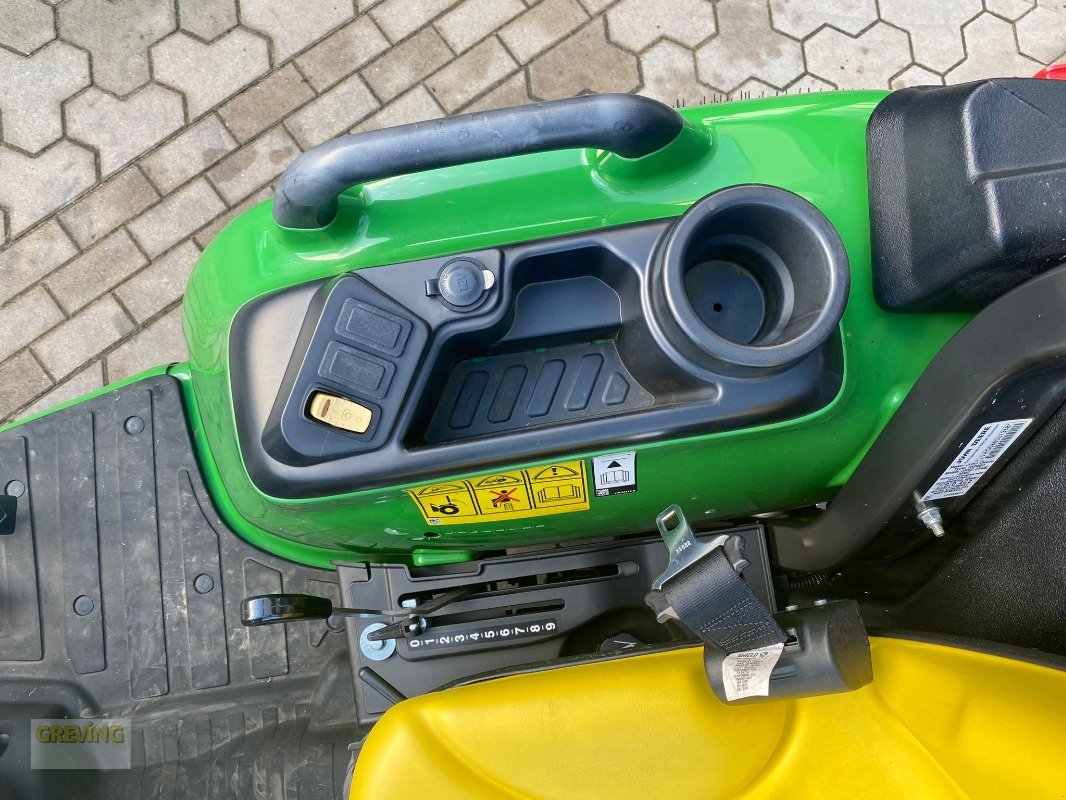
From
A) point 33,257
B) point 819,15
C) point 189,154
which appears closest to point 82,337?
point 33,257

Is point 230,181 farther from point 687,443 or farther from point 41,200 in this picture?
point 687,443

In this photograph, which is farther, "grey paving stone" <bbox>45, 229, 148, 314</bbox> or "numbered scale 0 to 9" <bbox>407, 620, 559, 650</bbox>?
"grey paving stone" <bbox>45, 229, 148, 314</bbox>

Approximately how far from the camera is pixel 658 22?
A: 1833 mm

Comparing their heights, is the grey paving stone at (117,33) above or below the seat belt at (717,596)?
above

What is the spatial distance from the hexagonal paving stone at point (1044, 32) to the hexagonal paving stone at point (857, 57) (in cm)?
30

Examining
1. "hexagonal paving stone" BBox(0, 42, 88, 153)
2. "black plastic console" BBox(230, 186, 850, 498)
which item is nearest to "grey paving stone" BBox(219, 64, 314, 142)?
"hexagonal paving stone" BBox(0, 42, 88, 153)

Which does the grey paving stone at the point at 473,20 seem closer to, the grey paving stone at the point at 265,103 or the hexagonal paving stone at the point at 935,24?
the grey paving stone at the point at 265,103

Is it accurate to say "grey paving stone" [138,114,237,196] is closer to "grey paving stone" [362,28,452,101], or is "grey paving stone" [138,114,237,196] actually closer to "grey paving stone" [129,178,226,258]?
"grey paving stone" [129,178,226,258]

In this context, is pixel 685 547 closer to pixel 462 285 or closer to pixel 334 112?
pixel 462 285

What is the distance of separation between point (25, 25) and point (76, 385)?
850 millimetres

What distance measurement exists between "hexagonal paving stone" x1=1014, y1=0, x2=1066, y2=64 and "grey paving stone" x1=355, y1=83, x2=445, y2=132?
142cm

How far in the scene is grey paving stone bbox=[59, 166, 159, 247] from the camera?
1688mm

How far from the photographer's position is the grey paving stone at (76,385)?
1628mm

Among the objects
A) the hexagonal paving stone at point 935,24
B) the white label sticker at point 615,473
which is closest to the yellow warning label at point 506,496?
the white label sticker at point 615,473
